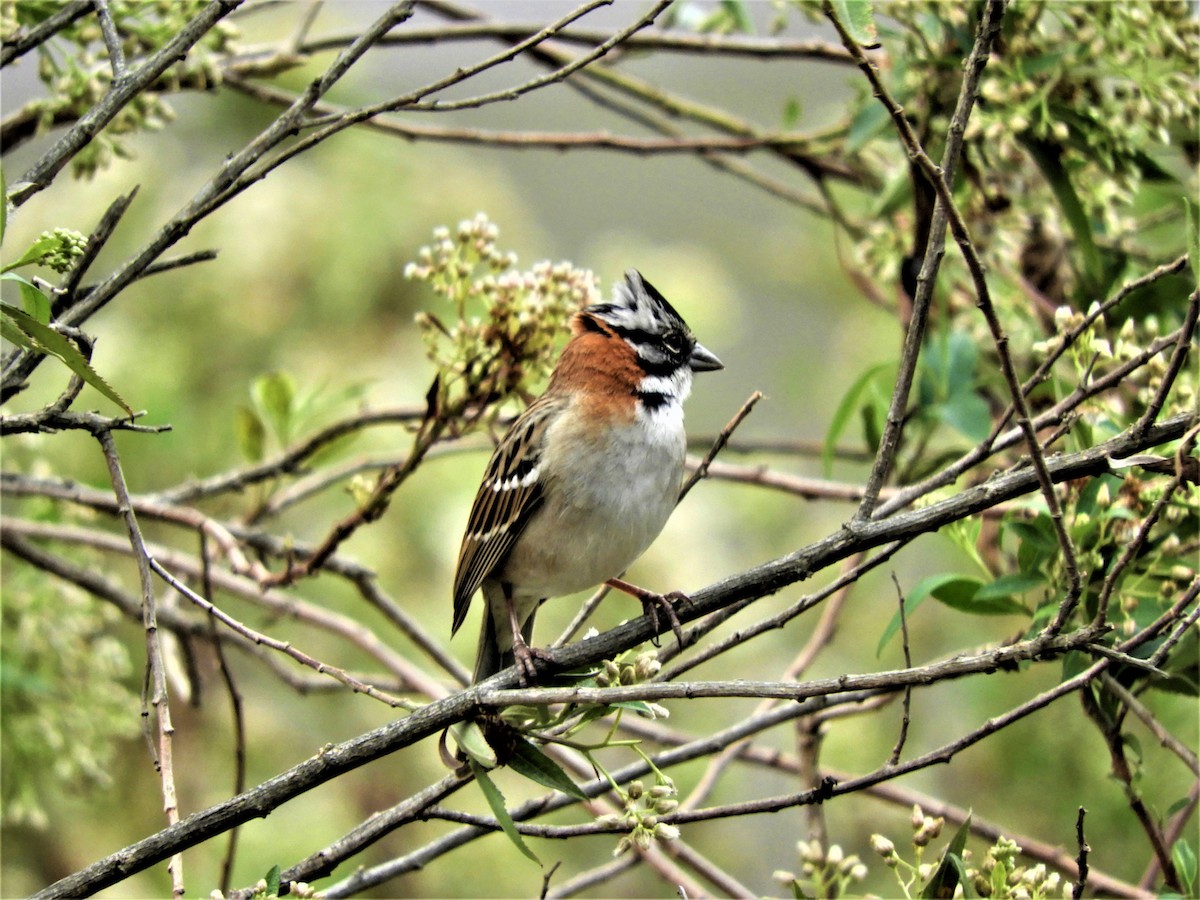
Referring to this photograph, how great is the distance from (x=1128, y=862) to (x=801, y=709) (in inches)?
69.8

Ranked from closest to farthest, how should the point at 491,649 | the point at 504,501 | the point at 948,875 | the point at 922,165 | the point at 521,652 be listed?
the point at 922,165 → the point at 948,875 → the point at 521,652 → the point at 504,501 → the point at 491,649

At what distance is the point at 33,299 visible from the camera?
→ 1567 mm

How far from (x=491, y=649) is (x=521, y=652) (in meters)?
0.50

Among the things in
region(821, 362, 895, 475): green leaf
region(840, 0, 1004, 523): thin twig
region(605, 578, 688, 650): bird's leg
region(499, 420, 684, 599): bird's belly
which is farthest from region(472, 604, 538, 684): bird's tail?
region(840, 0, 1004, 523): thin twig

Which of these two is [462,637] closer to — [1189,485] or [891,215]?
[891,215]

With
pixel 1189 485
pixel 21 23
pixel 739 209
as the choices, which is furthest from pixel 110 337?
pixel 739 209

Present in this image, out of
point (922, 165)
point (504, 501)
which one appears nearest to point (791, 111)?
point (504, 501)

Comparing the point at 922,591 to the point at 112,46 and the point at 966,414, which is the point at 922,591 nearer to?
the point at 966,414

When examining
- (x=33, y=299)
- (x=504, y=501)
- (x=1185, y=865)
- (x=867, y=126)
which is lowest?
(x=1185, y=865)

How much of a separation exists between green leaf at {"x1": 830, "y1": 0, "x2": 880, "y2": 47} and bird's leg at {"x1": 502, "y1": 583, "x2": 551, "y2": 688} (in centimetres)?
103

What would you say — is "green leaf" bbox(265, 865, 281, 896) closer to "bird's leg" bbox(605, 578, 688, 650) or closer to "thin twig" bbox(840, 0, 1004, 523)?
"bird's leg" bbox(605, 578, 688, 650)

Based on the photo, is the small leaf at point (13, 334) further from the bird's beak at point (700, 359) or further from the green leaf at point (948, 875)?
the bird's beak at point (700, 359)

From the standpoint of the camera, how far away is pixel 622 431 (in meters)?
2.80

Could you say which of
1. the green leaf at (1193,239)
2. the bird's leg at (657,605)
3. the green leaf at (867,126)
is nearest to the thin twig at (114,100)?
the bird's leg at (657,605)
